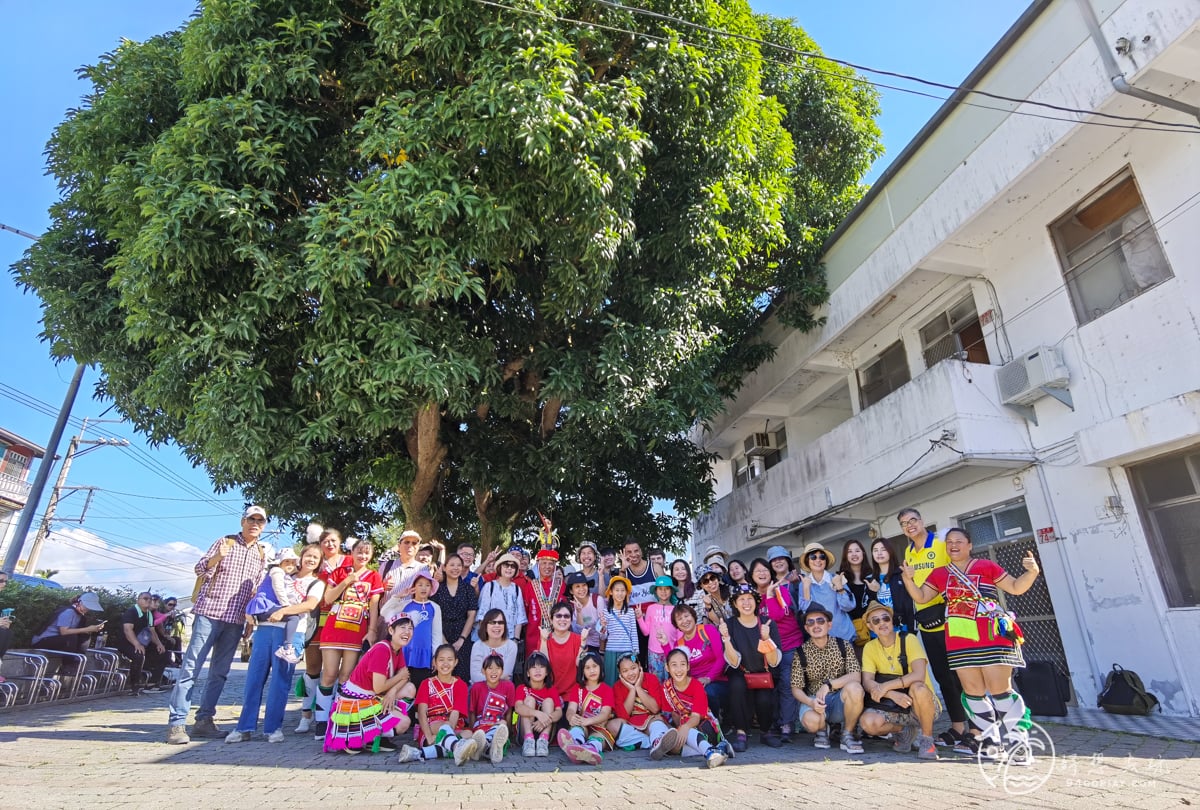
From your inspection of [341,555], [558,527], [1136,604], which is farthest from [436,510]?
[1136,604]

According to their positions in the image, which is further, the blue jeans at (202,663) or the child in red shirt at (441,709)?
the blue jeans at (202,663)

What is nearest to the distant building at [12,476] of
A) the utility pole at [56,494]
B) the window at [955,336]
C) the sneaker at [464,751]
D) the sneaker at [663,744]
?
the utility pole at [56,494]

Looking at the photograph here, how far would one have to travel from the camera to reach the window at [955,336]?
31.7 feet

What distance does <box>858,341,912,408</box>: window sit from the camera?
1137cm

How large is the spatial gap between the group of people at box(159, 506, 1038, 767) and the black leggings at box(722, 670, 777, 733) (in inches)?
0.7

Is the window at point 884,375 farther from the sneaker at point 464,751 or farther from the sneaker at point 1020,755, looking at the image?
the sneaker at point 464,751

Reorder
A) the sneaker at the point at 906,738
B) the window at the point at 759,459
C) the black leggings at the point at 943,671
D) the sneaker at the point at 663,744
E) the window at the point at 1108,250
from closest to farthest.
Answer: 1. the sneaker at the point at 663,744
2. the sneaker at the point at 906,738
3. the black leggings at the point at 943,671
4. the window at the point at 1108,250
5. the window at the point at 759,459

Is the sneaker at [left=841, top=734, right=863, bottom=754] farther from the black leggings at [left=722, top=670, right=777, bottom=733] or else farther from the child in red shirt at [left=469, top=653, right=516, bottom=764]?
the child in red shirt at [left=469, top=653, right=516, bottom=764]

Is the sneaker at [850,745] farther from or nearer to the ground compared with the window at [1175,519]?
nearer to the ground

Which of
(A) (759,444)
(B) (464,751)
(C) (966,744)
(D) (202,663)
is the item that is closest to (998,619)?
(C) (966,744)

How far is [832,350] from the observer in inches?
483

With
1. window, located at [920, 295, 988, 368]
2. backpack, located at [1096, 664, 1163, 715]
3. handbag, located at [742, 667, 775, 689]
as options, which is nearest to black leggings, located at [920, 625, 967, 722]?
handbag, located at [742, 667, 775, 689]

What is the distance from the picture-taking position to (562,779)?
4.50 metres

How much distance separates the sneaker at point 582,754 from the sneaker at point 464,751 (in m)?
0.73
